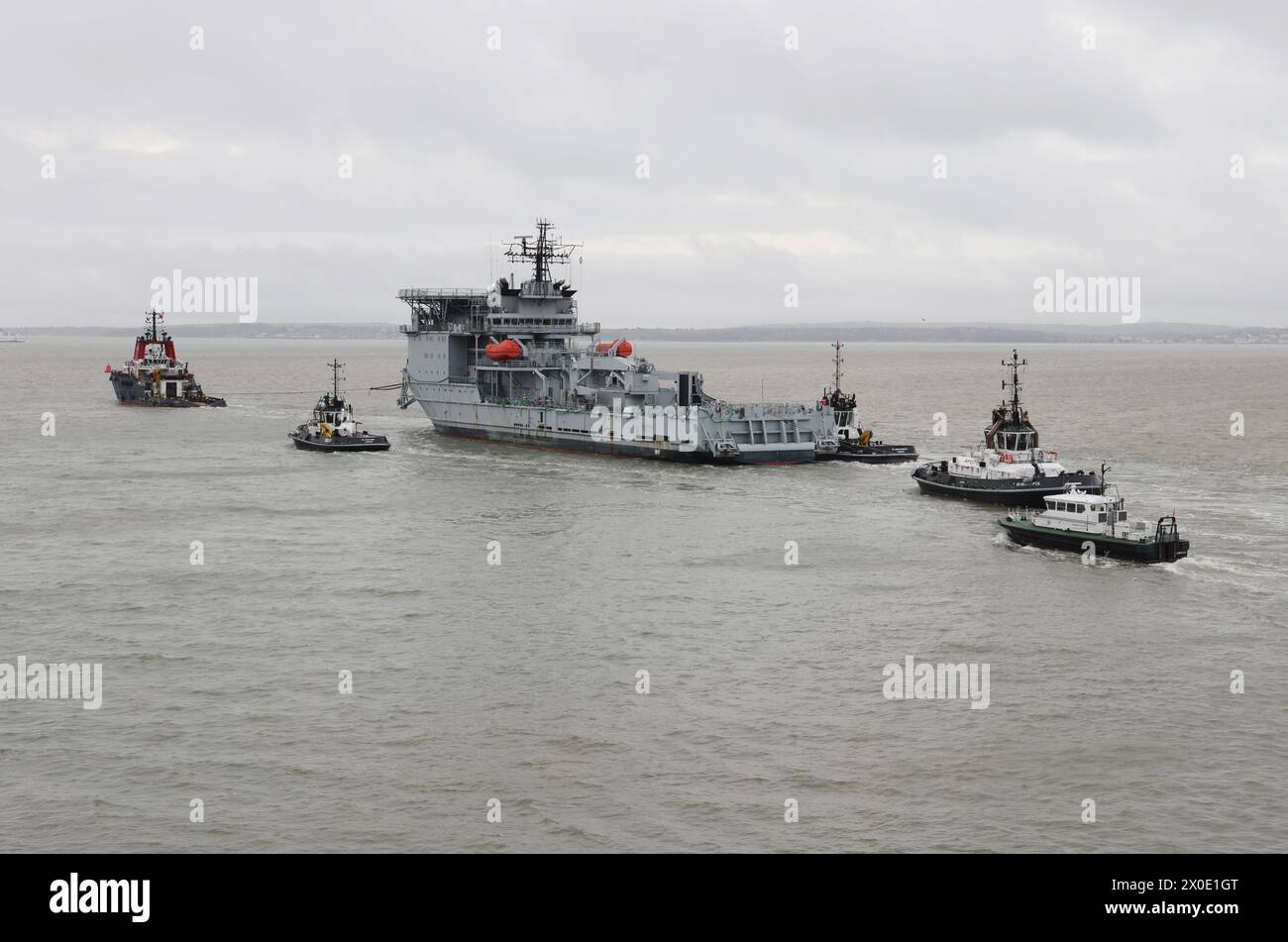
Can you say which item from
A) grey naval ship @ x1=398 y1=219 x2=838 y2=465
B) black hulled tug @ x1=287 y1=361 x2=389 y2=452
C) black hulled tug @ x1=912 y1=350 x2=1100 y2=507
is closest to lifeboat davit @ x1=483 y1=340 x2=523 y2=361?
grey naval ship @ x1=398 y1=219 x2=838 y2=465

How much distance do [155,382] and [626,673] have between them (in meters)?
115

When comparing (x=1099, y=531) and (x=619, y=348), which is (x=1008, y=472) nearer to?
(x=1099, y=531)

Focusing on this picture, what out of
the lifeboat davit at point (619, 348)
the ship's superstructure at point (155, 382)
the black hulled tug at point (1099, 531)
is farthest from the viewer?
the ship's superstructure at point (155, 382)

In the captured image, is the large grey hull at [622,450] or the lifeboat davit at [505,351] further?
the lifeboat davit at [505,351]

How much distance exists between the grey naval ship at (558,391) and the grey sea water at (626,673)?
53.4ft

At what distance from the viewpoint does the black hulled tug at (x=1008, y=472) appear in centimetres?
6556

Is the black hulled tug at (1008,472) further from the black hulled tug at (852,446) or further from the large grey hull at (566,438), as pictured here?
the large grey hull at (566,438)

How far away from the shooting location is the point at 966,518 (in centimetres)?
6216

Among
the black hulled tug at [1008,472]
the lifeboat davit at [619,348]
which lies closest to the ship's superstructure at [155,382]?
the lifeboat davit at [619,348]

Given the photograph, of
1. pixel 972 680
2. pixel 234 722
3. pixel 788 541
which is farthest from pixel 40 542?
pixel 972 680

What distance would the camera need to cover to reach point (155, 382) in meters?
136

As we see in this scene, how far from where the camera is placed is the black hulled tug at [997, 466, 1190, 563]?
4925 centimetres

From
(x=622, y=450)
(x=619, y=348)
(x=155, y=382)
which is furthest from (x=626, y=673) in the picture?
(x=155, y=382)

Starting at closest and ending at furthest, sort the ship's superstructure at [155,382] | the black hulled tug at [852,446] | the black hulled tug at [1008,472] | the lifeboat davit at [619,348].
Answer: the black hulled tug at [1008,472]
the black hulled tug at [852,446]
the lifeboat davit at [619,348]
the ship's superstructure at [155,382]
